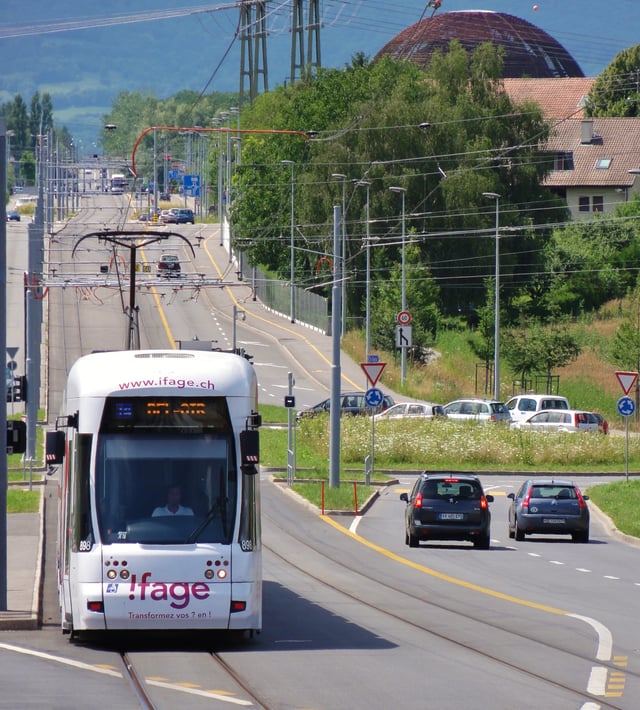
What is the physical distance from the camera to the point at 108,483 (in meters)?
16.2

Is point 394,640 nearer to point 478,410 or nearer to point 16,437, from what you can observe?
point 16,437

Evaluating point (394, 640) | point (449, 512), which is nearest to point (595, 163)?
point (449, 512)

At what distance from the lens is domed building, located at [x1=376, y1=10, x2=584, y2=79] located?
15512 centimetres

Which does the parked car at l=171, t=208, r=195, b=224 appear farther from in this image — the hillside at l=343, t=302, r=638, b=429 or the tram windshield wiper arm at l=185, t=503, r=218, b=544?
the tram windshield wiper arm at l=185, t=503, r=218, b=544

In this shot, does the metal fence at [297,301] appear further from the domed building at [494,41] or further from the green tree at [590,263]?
the domed building at [494,41]

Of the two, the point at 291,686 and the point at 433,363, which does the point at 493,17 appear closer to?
the point at 433,363

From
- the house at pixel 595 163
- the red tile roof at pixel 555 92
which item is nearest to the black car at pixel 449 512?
the house at pixel 595 163

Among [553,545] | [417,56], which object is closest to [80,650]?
[553,545]

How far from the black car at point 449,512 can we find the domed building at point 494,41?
124 metres

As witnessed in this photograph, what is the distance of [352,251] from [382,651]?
74.5m

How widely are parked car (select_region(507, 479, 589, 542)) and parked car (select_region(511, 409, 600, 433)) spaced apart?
20.6m

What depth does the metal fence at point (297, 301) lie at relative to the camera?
9081 centimetres

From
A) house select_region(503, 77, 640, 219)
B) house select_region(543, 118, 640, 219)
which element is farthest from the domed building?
house select_region(543, 118, 640, 219)

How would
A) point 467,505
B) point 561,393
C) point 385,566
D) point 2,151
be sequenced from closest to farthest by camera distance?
1. point 2,151
2. point 385,566
3. point 467,505
4. point 561,393
